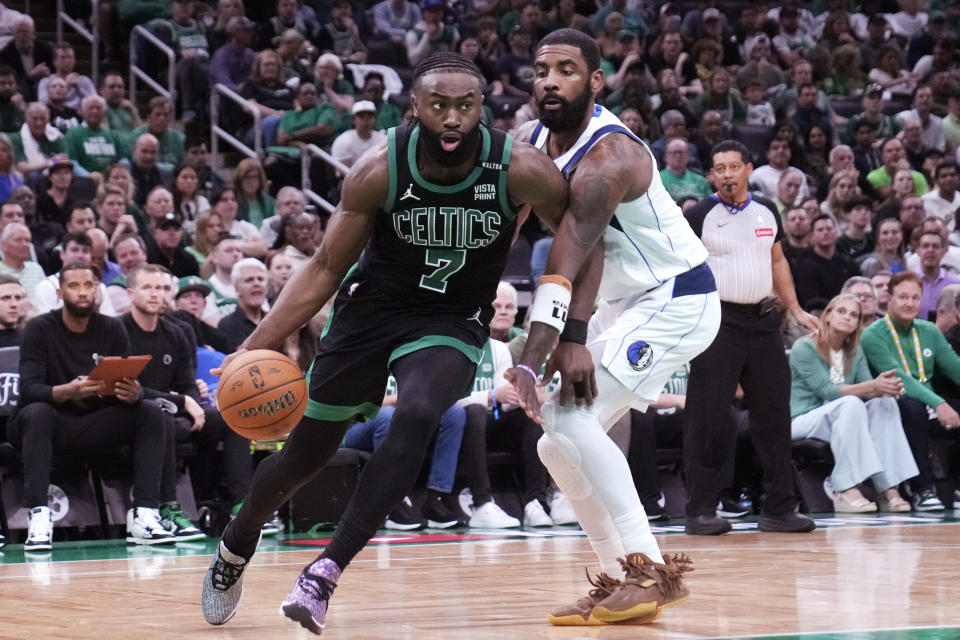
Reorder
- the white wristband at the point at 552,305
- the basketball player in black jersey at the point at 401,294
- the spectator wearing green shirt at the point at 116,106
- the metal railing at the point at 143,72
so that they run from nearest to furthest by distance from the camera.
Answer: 1. the basketball player in black jersey at the point at 401,294
2. the white wristband at the point at 552,305
3. the spectator wearing green shirt at the point at 116,106
4. the metal railing at the point at 143,72

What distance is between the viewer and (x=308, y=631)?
4.41 meters

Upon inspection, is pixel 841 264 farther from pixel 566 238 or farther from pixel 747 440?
pixel 566 238

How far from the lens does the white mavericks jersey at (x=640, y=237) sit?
499 cm

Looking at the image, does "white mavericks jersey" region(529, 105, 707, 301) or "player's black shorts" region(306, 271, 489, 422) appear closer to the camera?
"player's black shorts" region(306, 271, 489, 422)


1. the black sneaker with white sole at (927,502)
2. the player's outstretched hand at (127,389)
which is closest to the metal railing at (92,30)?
the player's outstretched hand at (127,389)

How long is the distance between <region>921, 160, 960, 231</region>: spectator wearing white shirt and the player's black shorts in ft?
35.9

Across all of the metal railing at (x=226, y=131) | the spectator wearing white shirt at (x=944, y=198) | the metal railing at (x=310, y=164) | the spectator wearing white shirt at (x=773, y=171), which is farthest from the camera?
the spectator wearing white shirt at (x=944, y=198)

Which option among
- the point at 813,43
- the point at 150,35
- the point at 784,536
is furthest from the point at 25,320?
the point at 813,43

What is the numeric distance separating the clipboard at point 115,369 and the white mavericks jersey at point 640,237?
3.68 metres

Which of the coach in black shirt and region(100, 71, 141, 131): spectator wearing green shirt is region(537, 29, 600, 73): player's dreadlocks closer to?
the coach in black shirt

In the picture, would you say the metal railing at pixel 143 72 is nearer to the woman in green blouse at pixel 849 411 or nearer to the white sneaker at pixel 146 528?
the white sneaker at pixel 146 528

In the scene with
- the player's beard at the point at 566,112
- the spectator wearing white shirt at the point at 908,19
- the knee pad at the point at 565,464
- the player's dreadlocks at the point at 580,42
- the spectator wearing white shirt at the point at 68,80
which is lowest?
the knee pad at the point at 565,464

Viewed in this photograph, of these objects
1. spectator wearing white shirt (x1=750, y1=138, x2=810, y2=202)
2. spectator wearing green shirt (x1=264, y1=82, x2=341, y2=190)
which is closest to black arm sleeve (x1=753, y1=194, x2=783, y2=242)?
spectator wearing white shirt (x1=750, y1=138, x2=810, y2=202)

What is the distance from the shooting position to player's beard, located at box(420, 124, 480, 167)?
4.39 metres
